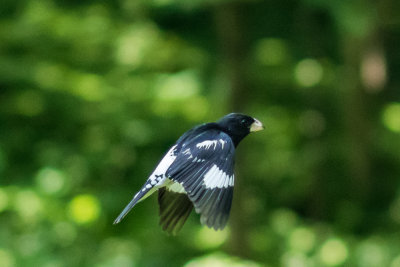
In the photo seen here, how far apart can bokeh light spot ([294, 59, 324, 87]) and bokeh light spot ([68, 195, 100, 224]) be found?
232 cm

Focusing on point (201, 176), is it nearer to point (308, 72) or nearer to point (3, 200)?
point (3, 200)

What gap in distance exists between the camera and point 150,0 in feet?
18.2

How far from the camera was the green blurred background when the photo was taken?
579 centimetres

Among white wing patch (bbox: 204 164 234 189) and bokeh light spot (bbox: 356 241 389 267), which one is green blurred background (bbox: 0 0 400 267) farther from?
white wing patch (bbox: 204 164 234 189)

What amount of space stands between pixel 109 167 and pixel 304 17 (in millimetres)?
2741

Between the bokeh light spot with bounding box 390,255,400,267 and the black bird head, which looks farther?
the bokeh light spot with bounding box 390,255,400,267

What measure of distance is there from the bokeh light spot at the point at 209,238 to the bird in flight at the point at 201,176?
325 cm

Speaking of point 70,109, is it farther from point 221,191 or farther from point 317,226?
point 221,191

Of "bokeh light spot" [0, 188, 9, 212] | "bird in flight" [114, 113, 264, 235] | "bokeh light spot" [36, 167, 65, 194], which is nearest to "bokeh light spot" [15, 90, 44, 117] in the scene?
"bokeh light spot" [36, 167, 65, 194]

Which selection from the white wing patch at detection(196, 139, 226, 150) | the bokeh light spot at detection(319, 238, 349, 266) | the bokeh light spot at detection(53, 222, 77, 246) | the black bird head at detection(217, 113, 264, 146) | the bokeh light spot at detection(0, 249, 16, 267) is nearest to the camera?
the white wing patch at detection(196, 139, 226, 150)

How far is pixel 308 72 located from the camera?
7.10 meters

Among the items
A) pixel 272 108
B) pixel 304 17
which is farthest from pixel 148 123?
pixel 304 17

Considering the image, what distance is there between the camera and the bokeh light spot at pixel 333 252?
6137mm

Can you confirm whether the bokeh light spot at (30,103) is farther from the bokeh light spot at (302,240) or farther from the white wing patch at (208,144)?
the white wing patch at (208,144)
